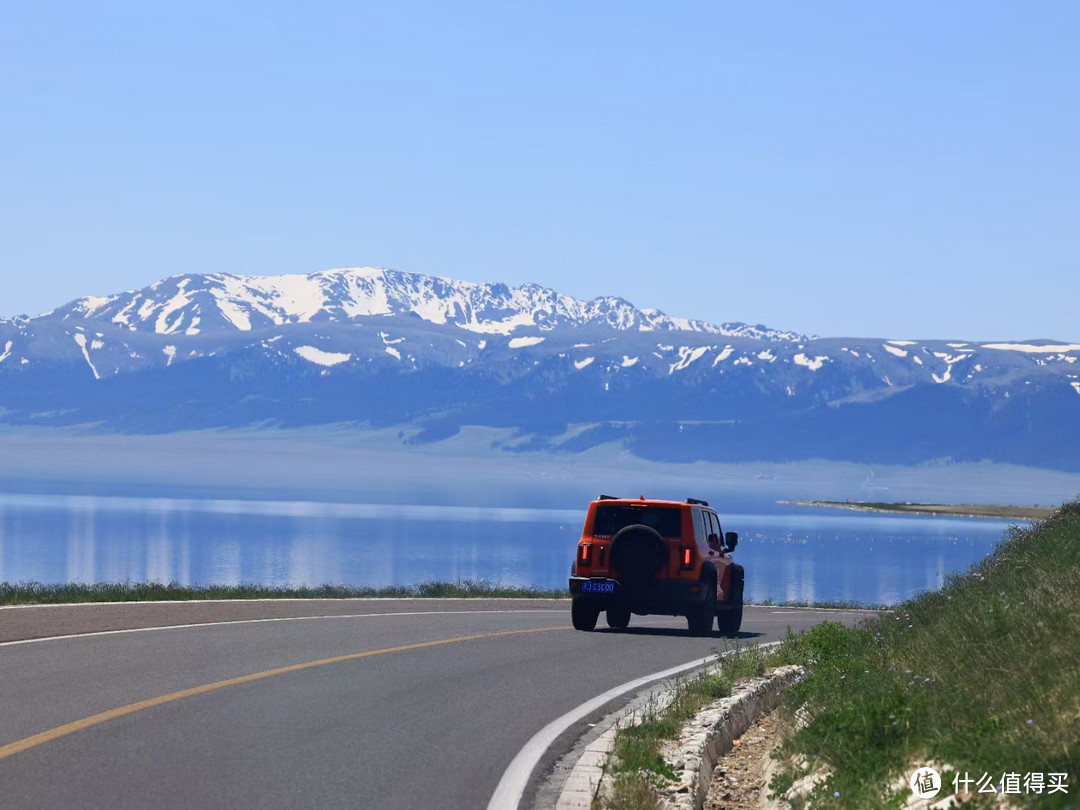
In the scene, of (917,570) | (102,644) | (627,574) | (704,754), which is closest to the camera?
(704,754)

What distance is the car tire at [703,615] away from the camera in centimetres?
2173

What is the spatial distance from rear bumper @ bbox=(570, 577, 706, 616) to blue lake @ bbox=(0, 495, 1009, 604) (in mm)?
46362

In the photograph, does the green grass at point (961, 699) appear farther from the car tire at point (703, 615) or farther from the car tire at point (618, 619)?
the car tire at point (618, 619)

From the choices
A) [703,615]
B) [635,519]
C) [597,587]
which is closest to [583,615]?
[597,587]

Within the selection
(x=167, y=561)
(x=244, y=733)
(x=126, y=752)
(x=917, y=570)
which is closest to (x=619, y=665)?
(x=244, y=733)

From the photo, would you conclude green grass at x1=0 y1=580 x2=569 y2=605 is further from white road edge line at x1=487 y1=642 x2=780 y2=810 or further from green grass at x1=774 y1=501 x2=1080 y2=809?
green grass at x1=774 y1=501 x2=1080 y2=809

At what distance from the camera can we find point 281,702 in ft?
40.6

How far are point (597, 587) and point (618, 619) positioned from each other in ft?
6.51

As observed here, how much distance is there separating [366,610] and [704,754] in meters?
14.3

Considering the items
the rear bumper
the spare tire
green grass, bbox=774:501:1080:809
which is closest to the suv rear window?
the spare tire

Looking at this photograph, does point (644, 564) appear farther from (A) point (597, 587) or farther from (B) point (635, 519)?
(B) point (635, 519)

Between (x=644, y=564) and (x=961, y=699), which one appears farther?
(x=644, y=564)

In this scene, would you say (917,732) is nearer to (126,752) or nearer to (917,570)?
(126,752)

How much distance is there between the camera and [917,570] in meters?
120
